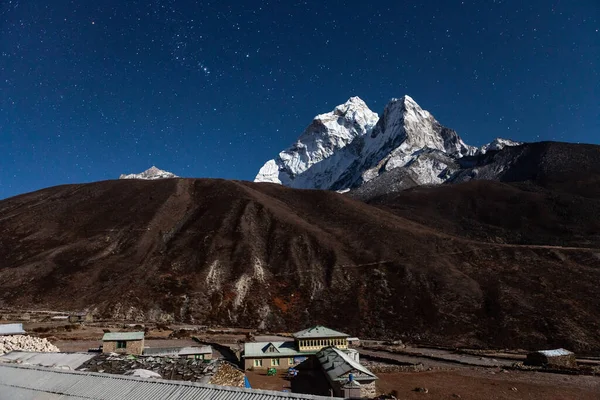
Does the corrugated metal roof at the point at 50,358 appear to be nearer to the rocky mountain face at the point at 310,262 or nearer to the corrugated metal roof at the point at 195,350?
the corrugated metal roof at the point at 195,350

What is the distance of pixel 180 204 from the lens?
128 meters

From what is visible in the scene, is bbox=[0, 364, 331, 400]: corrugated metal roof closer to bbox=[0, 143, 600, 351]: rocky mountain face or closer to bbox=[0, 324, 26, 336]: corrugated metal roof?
bbox=[0, 324, 26, 336]: corrugated metal roof

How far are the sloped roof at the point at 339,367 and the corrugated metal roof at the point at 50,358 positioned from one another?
1621cm

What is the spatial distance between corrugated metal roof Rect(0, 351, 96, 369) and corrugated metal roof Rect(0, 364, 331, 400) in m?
5.36

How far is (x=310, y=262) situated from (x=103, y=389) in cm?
7923

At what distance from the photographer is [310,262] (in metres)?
92.2

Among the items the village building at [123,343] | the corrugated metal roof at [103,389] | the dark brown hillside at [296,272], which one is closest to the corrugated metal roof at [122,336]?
the village building at [123,343]

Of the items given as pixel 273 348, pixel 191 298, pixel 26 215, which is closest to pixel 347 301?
pixel 191 298

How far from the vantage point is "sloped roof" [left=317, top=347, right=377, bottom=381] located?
28969mm

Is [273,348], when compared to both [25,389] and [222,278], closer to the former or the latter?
[25,389]

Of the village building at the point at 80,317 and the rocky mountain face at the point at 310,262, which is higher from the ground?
the rocky mountain face at the point at 310,262

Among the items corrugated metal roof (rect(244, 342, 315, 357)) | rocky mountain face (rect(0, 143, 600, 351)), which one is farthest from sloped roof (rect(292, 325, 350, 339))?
rocky mountain face (rect(0, 143, 600, 351))

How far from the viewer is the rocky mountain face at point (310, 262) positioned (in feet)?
232

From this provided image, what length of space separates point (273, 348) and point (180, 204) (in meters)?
93.8
